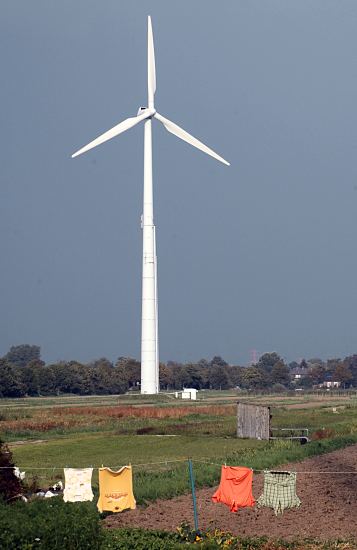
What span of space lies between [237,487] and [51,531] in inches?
420

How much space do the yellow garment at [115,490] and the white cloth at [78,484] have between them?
96 cm

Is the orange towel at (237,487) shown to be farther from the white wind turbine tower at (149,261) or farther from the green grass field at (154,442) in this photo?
the white wind turbine tower at (149,261)

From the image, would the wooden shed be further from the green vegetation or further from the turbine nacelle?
the turbine nacelle

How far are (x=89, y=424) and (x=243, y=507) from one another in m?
44.3

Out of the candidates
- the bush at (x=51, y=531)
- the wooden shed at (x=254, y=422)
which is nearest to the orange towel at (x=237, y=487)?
the bush at (x=51, y=531)

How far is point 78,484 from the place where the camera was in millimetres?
28344

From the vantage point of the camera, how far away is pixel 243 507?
2756 cm

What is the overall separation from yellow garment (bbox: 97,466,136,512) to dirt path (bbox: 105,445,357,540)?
35 centimetres

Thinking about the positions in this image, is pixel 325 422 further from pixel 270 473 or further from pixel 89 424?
pixel 270 473

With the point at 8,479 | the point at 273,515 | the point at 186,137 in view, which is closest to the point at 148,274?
the point at 186,137

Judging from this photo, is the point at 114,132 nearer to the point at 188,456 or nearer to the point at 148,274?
the point at 148,274

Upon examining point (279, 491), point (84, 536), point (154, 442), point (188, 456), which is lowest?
point (84, 536)

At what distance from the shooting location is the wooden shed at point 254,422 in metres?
53.0

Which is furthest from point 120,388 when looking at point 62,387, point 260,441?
point 260,441
